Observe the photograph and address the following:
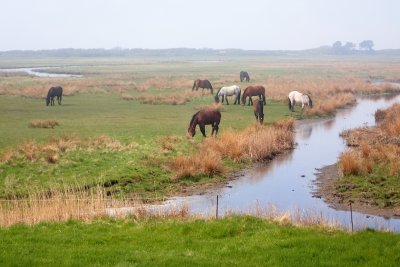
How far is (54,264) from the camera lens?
9.23 meters

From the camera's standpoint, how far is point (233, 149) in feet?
80.8

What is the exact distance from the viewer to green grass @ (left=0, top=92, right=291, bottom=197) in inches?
774

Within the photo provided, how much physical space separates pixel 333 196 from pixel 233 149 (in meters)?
6.59

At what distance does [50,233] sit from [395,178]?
14026 mm

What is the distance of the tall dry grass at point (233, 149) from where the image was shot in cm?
2202

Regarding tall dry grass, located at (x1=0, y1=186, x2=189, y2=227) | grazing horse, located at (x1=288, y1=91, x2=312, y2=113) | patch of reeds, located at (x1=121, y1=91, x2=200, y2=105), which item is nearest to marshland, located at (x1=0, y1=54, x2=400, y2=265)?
tall dry grass, located at (x1=0, y1=186, x2=189, y2=227)

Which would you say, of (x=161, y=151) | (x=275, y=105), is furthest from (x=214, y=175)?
(x=275, y=105)

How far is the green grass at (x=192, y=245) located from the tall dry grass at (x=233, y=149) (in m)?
9.42

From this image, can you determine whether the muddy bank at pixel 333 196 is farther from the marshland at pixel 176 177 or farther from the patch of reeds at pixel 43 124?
the patch of reeds at pixel 43 124

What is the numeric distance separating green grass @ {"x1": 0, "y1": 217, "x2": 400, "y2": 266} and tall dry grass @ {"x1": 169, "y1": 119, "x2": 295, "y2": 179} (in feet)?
30.9

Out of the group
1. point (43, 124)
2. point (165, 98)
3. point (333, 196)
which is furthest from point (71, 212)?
point (165, 98)

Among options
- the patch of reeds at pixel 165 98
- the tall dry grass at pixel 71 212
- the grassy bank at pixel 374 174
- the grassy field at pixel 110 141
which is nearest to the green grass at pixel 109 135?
the grassy field at pixel 110 141

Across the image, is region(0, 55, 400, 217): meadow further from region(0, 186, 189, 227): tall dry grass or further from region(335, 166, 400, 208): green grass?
region(335, 166, 400, 208): green grass

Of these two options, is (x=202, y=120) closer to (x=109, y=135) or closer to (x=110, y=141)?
(x=109, y=135)
